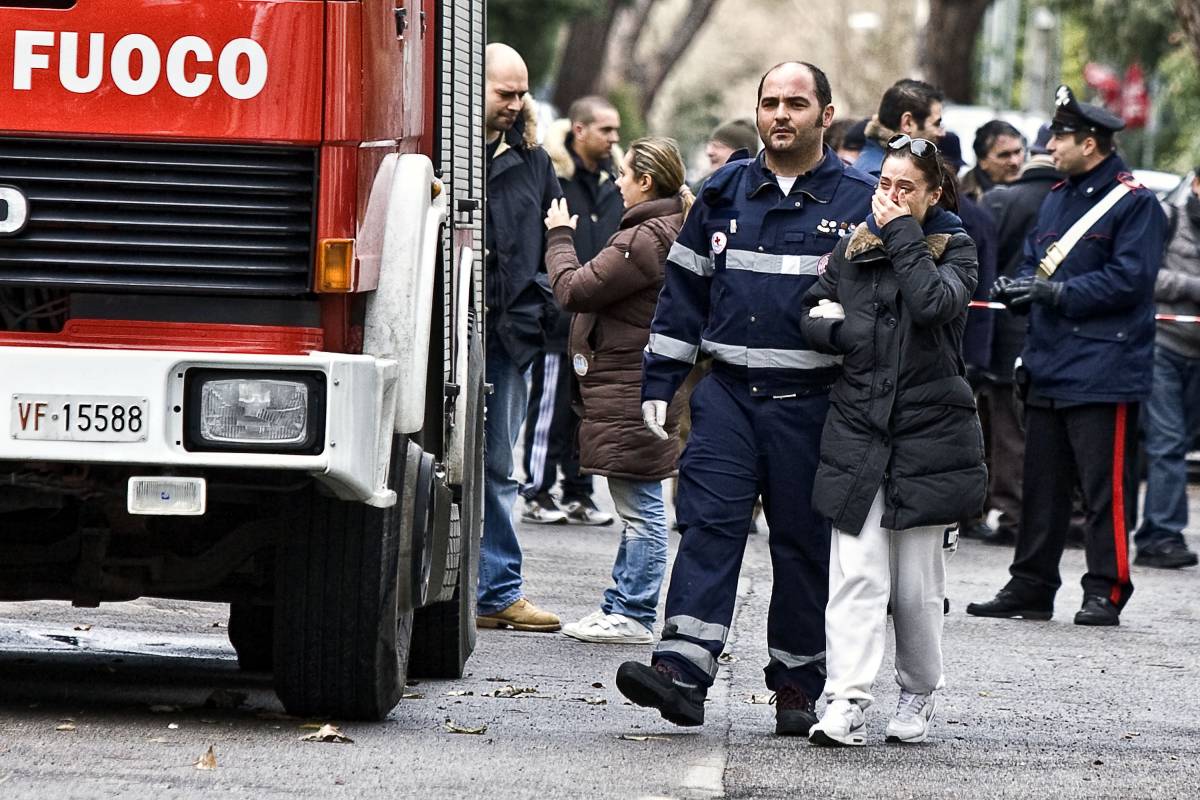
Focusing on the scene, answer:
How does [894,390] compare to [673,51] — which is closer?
[894,390]

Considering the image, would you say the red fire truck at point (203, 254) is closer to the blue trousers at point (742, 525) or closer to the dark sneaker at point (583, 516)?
the blue trousers at point (742, 525)

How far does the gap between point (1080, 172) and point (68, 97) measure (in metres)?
5.37

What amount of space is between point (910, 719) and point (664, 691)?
2.44 ft

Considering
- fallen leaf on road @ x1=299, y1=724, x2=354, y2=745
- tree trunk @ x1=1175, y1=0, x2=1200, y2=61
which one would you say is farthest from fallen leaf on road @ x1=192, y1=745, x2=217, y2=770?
tree trunk @ x1=1175, y1=0, x2=1200, y2=61

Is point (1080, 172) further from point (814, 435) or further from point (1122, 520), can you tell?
point (814, 435)

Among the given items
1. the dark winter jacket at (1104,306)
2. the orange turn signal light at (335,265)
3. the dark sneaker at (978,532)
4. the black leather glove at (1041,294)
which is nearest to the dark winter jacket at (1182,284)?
the dark sneaker at (978,532)

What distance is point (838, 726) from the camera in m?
6.60

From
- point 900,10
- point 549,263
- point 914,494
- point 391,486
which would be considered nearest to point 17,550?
point 391,486

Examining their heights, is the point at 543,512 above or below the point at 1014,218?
below

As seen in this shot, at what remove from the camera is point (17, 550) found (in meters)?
6.37

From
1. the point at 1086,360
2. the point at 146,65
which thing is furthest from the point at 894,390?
the point at 1086,360

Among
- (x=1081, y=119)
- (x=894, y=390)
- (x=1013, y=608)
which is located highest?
(x=1081, y=119)

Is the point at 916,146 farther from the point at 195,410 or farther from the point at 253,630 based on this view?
the point at 253,630

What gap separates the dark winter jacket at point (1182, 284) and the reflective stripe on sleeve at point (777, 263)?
19.9ft
